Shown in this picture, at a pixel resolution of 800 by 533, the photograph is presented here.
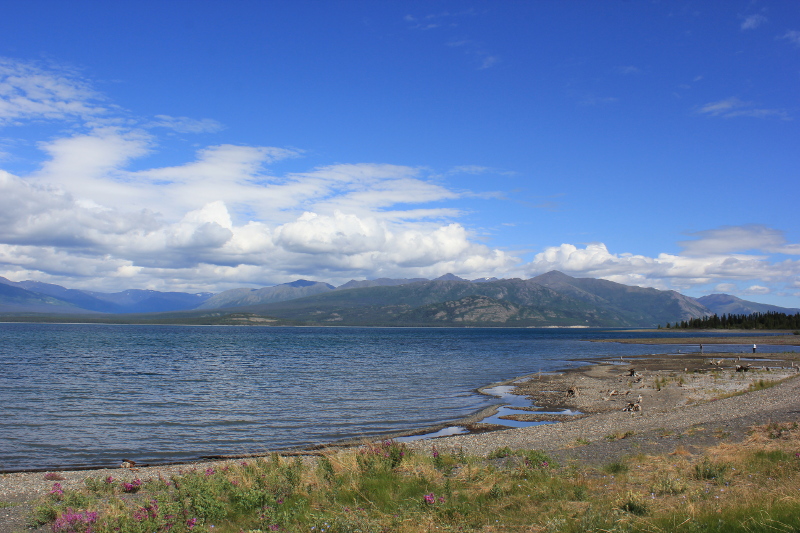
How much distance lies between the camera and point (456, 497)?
1276cm

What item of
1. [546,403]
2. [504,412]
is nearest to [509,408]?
[504,412]

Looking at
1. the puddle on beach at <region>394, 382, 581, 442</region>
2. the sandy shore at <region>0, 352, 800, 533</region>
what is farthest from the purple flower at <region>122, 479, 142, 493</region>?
the puddle on beach at <region>394, 382, 581, 442</region>

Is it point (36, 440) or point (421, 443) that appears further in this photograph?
point (36, 440)

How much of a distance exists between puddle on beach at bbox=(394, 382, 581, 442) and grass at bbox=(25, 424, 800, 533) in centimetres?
Answer: 1372

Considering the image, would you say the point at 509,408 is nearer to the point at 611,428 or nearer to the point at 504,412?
the point at 504,412

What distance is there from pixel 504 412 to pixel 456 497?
26.9 m

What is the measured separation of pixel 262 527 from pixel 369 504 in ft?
9.22

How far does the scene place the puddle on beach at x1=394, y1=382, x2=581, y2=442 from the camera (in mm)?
30688

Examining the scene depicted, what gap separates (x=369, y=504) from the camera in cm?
1290

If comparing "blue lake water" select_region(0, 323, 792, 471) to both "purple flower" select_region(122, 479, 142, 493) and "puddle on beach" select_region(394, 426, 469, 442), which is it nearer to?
"puddle on beach" select_region(394, 426, 469, 442)

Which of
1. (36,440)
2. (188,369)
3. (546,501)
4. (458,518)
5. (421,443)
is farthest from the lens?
(188,369)

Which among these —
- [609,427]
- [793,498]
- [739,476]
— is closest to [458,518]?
[793,498]

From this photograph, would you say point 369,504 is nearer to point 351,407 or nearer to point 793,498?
point 793,498

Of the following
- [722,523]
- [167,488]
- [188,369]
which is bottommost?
[188,369]
